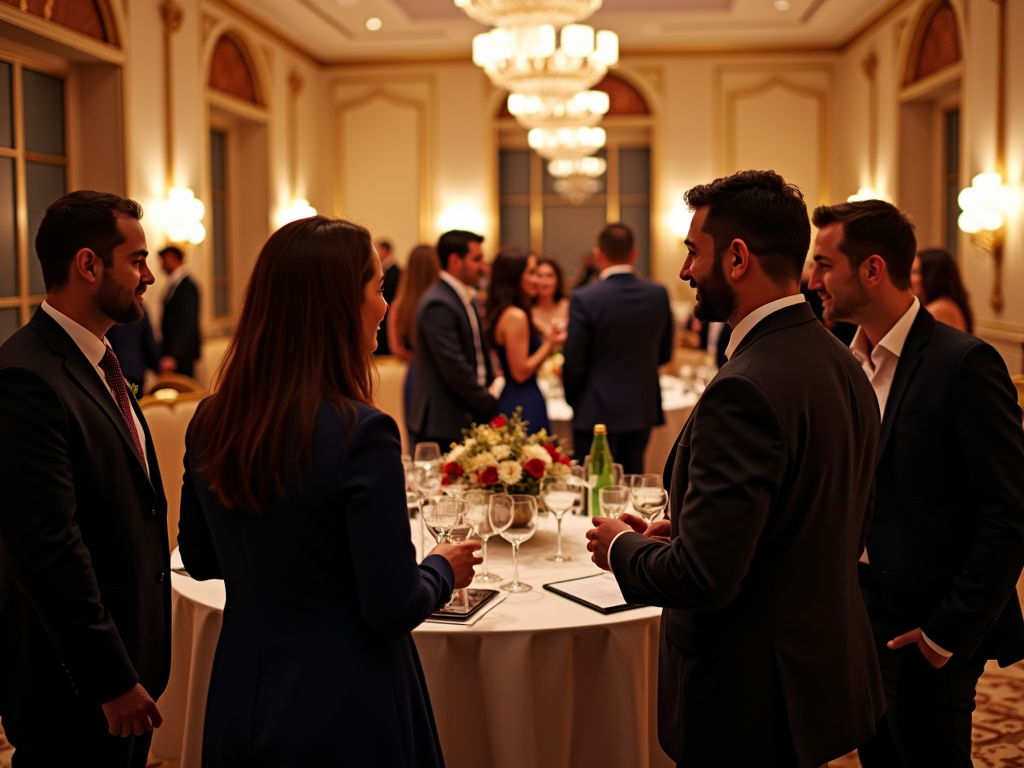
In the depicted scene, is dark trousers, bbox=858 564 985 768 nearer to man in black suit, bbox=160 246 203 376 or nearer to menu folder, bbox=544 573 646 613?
menu folder, bbox=544 573 646 613

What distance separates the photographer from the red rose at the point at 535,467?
9.15ft

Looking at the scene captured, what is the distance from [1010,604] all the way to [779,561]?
3.28 ft

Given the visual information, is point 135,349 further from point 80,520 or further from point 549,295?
point 80,520

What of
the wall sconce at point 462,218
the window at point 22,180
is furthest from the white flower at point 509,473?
the wall sconce at point 462,218

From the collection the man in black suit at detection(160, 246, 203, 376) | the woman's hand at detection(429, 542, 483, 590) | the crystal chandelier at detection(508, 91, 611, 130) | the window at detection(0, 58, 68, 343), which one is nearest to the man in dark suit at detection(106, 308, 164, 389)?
the man in black suit at detection(160, 246, 203, 376)

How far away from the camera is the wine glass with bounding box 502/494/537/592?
2.43m

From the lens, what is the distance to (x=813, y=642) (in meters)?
1.65

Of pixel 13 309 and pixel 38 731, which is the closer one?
pixel 38 731

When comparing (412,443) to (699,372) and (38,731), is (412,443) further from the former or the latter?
(38,731)

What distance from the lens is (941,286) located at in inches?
188

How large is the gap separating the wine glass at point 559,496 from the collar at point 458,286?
7.11 feet

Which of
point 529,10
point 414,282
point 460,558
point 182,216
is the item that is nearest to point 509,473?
point 460,558

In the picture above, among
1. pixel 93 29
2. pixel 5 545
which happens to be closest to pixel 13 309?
pixel 93 29

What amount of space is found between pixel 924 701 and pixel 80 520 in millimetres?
1898
